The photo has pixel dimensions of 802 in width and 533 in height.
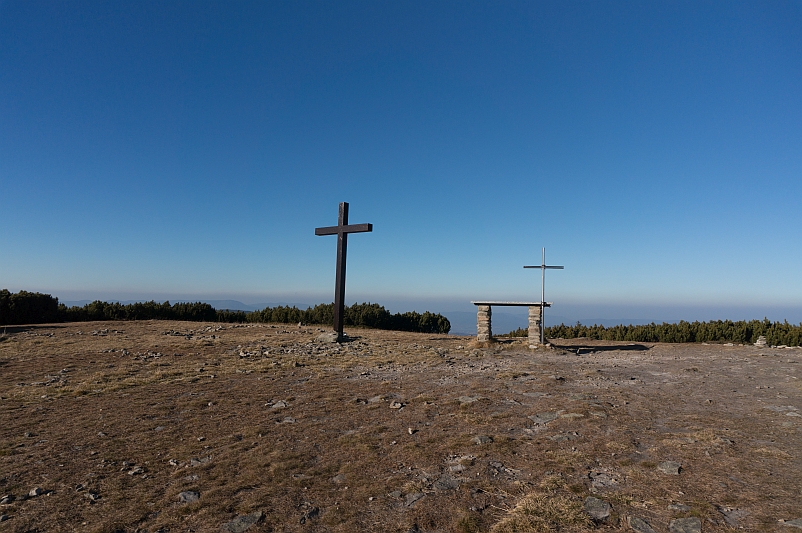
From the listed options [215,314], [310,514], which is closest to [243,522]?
[310,514]

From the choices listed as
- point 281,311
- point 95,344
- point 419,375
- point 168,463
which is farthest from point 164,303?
point 168,463

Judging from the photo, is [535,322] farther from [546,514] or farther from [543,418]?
[546,514]

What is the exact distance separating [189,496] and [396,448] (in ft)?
7.56

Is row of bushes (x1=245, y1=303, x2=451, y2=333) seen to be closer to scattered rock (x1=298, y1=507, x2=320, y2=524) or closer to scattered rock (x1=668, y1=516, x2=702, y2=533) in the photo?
scattered rock (x1=298, y1=507, x2=320, y2=524)

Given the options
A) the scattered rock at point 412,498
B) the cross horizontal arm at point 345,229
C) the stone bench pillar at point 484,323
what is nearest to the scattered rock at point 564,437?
the scattered rock at point 412,498

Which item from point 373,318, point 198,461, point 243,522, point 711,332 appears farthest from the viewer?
point 373,318

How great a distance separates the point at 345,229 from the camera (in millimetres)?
16688

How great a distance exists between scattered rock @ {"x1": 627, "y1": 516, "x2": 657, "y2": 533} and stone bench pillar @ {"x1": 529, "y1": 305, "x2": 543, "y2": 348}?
1145 centimetres

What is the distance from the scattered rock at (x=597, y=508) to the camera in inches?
147

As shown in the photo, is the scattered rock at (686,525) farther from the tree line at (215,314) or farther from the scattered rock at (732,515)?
the tree line at (215,314)

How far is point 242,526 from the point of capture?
12.2 ft

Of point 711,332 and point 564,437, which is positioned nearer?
point 564,437

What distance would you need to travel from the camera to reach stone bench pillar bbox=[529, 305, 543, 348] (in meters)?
14.9

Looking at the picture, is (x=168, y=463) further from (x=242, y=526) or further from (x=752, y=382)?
(x=752, y=382)
